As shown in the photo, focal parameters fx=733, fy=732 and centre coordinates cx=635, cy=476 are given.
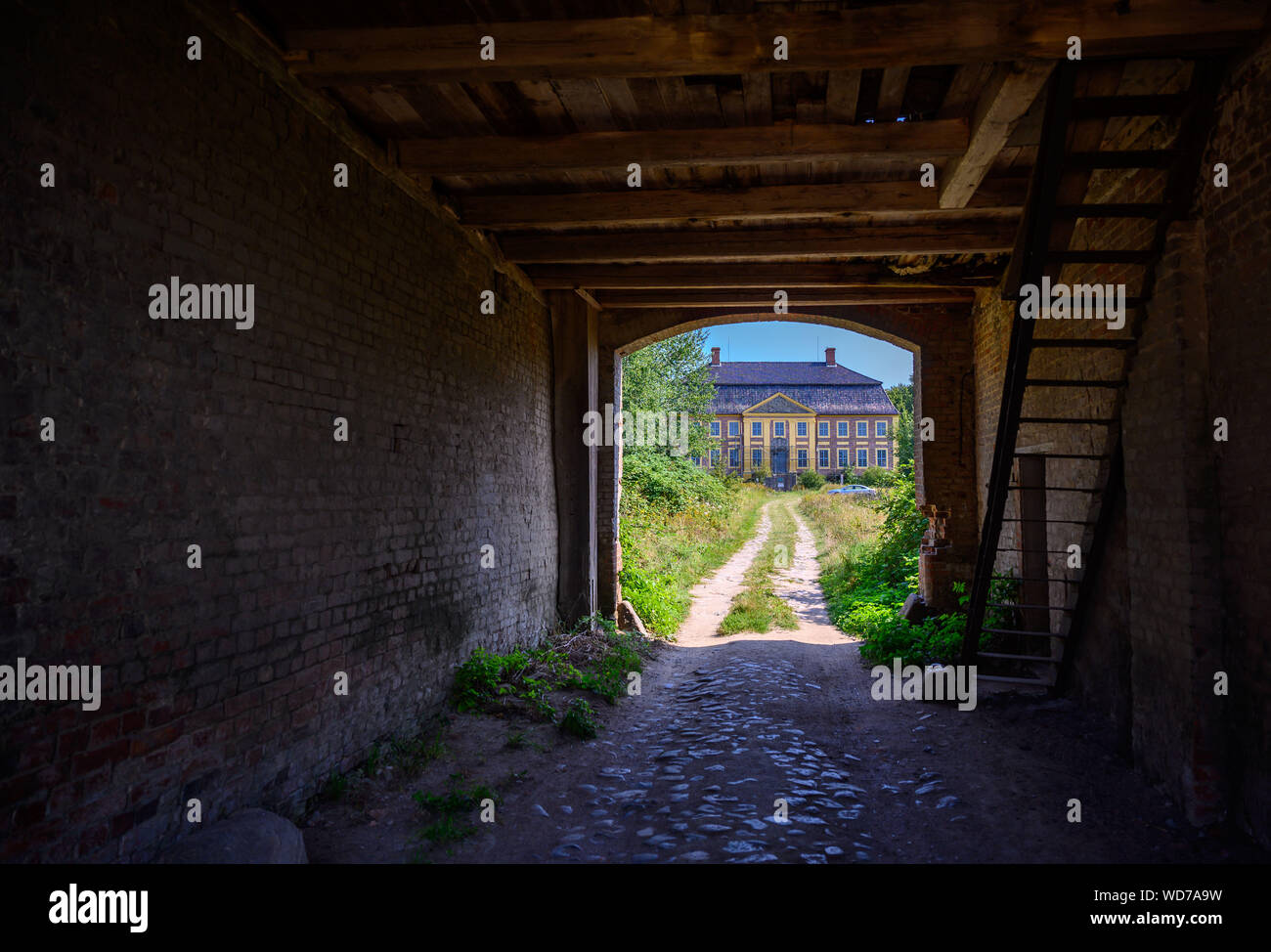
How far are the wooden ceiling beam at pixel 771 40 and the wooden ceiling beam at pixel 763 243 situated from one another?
124 inches

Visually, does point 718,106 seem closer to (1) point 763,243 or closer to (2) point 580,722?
(1) point 763,243

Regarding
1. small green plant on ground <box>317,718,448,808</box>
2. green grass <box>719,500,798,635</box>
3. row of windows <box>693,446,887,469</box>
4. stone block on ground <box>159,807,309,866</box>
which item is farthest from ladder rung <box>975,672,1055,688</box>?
row of windows <box>693,446,887,469</box>

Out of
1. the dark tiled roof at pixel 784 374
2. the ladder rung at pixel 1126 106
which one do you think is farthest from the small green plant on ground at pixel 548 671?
the dark tiled roof at pixel 784 374

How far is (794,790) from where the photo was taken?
4.95m

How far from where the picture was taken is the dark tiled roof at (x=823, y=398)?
58.8 metres

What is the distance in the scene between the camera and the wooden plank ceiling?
4.00 metres

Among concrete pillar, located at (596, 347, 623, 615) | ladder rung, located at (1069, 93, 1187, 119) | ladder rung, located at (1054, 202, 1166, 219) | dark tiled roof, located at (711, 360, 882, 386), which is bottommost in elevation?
concrete pillar, located at (596, 347, 623, 615)

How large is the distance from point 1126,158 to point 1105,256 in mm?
566

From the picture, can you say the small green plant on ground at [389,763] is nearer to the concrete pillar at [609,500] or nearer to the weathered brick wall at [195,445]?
the weathered brick wall at [195,445]

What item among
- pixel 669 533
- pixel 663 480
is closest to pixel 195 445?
pixel 669 533

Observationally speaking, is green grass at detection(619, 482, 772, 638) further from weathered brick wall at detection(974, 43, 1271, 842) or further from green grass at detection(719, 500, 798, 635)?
weathered brick wall at detection(974, 43, 1271, 842)

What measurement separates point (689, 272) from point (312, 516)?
17.5 ft

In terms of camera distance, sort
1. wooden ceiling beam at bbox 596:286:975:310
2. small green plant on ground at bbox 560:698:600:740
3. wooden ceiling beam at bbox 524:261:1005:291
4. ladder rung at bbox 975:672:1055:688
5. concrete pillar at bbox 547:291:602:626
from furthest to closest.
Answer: concrete pillar at bbox 547:291:602:626, wooden ceiling beam at bbox 596:286:975:310, wooden ceiling beam at bbox 524:261:1005:291, ladder rung at bbox 975:672:1055:688, small green plant on ground at bbox 560:698:600:740

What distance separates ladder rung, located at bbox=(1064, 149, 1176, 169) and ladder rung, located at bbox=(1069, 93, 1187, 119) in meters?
0.22
